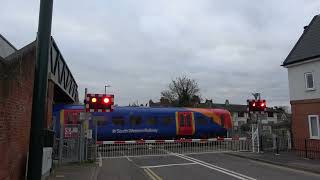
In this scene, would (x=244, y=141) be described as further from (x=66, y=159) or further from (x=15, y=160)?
(x=15, y=160)

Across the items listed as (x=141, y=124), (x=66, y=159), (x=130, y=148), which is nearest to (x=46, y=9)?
(x=66, y=159)

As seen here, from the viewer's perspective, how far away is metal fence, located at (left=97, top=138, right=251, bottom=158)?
1081 inches

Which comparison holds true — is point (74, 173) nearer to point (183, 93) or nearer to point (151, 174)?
point (151, 174)

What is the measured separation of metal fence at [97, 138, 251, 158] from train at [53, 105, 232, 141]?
2318 mm

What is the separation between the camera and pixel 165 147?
105ft

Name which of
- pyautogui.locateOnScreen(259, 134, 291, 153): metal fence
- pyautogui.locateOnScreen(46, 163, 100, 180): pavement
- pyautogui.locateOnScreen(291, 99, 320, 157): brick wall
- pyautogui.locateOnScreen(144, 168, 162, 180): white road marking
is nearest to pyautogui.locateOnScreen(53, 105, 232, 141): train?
pyautogui.locateOnScreen(259, 134, 291, 153): metal fence

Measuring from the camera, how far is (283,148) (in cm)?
2770

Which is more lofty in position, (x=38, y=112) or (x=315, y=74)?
(x=315, y=74)

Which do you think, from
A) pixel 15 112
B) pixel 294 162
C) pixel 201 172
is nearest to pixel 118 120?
pixel 294 162

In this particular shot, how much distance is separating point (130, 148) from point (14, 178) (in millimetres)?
19589

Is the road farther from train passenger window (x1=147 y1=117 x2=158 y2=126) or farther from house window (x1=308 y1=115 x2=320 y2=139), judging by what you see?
train passenger window (x1=147 y1=117 x2=158 y2=126)

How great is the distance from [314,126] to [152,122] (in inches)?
551

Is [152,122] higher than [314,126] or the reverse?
higher

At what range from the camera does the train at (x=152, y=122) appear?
30.9m
